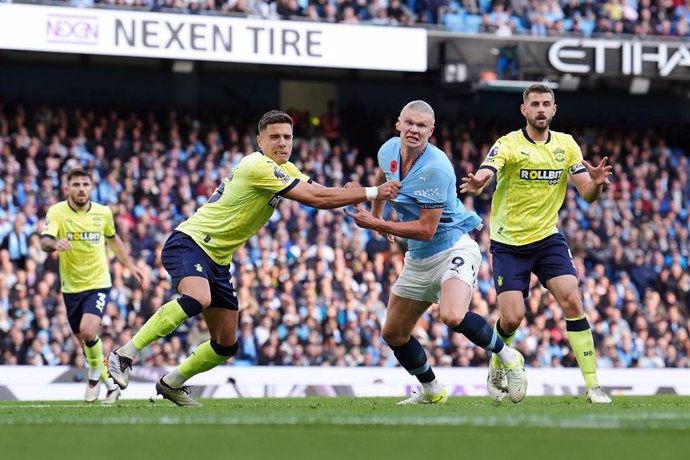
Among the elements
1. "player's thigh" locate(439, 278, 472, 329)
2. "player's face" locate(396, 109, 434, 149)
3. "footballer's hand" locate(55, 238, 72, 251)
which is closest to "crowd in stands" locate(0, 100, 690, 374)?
"footballer's hand" locate(55, 238, 72, 251)

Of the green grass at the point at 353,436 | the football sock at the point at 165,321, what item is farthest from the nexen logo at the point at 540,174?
the green grass at the point at 353,436

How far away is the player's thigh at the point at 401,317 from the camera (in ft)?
38.2

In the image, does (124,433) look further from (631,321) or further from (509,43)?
(509,43)

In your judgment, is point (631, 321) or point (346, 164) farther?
point (346, 164)

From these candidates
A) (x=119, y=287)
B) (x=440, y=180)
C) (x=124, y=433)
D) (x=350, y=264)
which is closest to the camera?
(x=124, y=433)

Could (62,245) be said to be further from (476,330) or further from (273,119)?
(476,330)

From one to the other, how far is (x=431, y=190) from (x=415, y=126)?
56 cm

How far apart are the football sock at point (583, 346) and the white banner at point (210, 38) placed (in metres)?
15.2

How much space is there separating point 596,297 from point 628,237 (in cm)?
279

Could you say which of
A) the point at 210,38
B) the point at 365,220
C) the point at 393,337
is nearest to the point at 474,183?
the point at 365,220

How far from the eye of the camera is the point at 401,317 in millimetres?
11680

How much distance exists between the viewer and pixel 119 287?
21766 mm

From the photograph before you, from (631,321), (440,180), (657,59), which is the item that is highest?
(657,59)

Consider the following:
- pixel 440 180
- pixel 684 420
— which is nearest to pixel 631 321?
pixel 440 180
